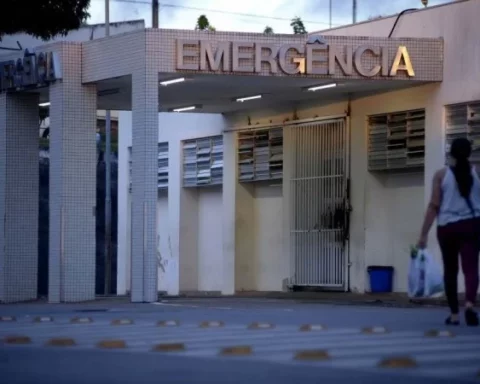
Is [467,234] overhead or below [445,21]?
below

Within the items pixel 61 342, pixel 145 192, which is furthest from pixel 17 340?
pixel 145 192

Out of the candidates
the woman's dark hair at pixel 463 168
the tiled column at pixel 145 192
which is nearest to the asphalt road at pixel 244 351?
the woman's dark hair at pixel 463 168

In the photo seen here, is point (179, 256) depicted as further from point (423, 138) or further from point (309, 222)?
point (423, 138)

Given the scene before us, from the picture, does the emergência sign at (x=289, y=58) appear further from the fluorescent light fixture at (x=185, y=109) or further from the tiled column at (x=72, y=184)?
the fluorescent light fixture at (x=185, y=109)

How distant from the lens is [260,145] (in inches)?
1256

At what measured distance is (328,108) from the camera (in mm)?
29328

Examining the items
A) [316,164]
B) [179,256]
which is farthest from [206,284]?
[316,164]

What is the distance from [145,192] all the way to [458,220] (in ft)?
39.0

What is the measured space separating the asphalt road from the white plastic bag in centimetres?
35

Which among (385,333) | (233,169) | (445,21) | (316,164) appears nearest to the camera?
(385,333)

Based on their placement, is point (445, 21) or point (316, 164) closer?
point (445, 21)

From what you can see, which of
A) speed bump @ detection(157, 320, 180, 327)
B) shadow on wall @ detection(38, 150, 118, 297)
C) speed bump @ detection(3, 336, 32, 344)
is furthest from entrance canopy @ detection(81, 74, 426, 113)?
speed bump @ detection(3, 336, 32, 344)

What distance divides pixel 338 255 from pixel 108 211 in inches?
517

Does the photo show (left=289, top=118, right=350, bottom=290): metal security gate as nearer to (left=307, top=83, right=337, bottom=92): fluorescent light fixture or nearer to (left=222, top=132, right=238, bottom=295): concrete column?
(left=307, top=83, right=337, bottom=92): fluorescent light fixture
